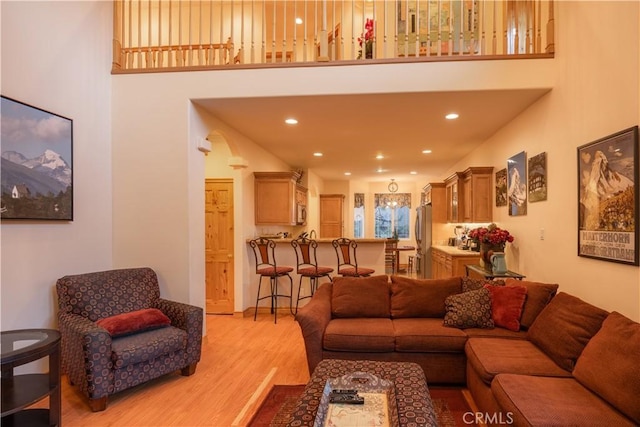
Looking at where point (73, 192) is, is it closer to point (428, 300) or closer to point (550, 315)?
point (428, 300)

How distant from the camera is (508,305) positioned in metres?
3.14

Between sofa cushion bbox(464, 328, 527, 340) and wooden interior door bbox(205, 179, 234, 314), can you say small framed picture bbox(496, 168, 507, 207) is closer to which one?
sofa cushion bbox(464, 328, 527, 340)

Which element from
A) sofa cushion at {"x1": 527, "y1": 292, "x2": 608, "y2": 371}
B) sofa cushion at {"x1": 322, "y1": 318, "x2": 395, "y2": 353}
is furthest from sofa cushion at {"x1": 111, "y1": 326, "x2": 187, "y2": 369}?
sofa cushion at {"x1": 527, "y1": 292, "x2": 608, "y2": 371}

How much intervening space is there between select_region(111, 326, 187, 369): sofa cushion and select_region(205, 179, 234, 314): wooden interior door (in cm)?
221

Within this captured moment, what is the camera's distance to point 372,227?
469 inches

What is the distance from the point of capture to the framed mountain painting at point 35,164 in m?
2.77

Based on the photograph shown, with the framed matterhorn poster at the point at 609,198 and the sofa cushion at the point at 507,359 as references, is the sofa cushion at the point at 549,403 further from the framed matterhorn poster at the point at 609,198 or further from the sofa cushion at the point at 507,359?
the framed matterhorn poster at the point at 609,198

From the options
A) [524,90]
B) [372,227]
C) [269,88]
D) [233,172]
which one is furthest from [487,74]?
[372,227]

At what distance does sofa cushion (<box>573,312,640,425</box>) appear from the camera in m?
1.78

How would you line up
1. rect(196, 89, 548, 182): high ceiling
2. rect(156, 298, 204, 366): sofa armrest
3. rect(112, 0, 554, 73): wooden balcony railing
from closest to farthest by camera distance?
rect(156, 298, 204, 366): sofa armrest, rect(112, 0, 554, 73): wooden balcony railing, rect(196, 89, 548, 182): high ceiling

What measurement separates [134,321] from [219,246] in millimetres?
2461

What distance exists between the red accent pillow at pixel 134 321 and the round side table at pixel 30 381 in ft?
1.42

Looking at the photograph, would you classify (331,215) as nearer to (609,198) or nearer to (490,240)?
(490,240)

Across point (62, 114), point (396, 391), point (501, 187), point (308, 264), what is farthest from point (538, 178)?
point (62, 114)
